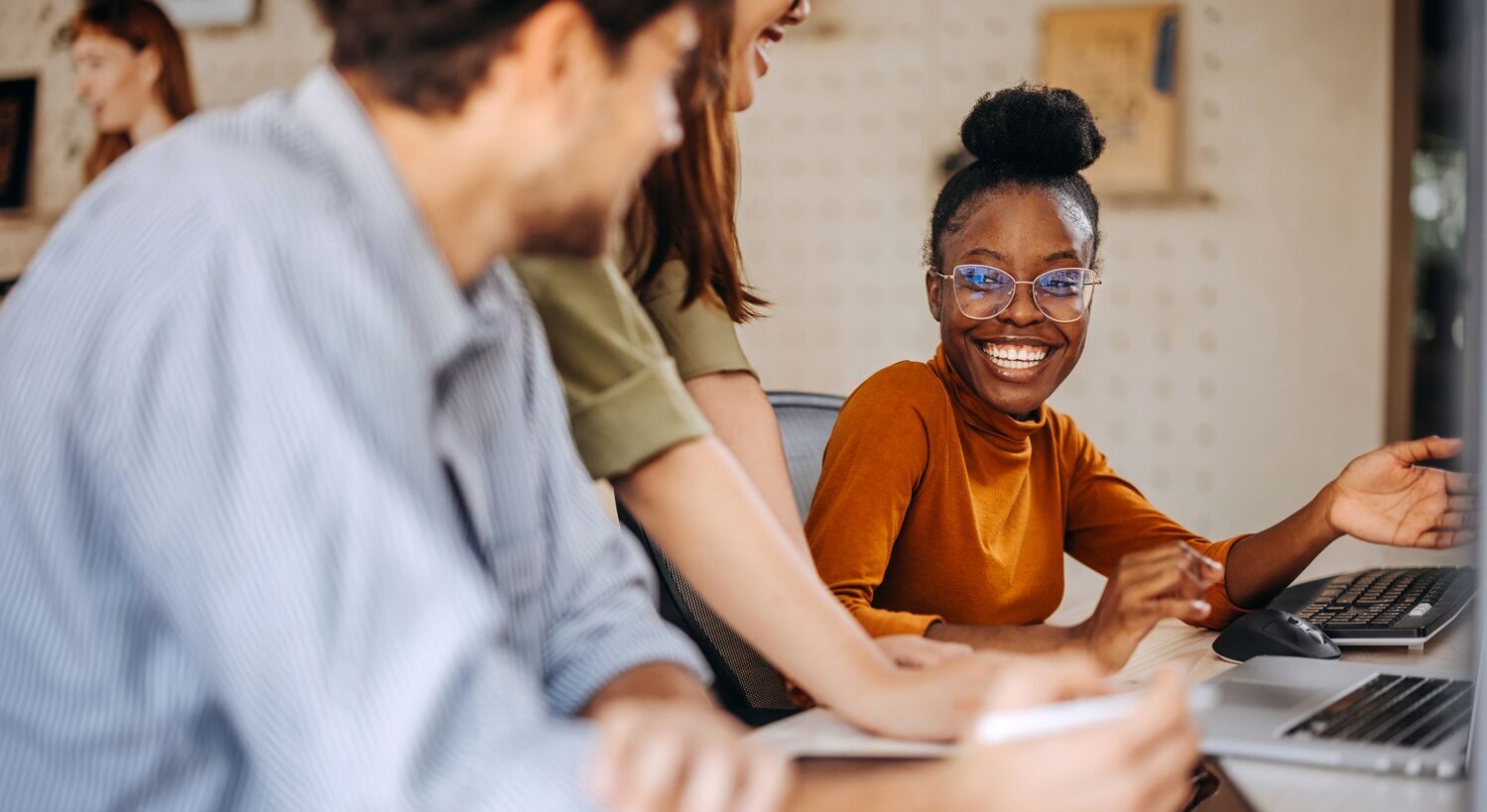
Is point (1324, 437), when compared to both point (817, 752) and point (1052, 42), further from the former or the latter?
point (817, 752)

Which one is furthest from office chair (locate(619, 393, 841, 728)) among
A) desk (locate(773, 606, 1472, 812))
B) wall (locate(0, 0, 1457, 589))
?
wall (locate(0, 0, 1457, 589))

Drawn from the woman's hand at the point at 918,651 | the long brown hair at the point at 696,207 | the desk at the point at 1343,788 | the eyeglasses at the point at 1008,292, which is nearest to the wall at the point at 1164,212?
the eyeglasses at the point at 1008,292

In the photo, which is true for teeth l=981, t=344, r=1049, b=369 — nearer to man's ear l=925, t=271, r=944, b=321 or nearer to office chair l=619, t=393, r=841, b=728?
man's ear l=925, t=271, r=944, b=321

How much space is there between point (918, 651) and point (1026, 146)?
2.34 feet

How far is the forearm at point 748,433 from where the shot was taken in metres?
1.00

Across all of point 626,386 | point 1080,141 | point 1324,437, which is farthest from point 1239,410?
point 626,386

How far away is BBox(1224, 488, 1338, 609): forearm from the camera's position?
130cm

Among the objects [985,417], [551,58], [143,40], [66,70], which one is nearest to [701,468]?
[551,58]

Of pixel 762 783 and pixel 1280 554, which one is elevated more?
pixel 762 783

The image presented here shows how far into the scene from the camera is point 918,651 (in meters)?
0.92

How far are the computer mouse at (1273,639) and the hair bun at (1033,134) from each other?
1.82 feet

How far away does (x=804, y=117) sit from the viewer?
311cm

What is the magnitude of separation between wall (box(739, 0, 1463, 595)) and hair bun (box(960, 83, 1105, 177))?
4.33 ft

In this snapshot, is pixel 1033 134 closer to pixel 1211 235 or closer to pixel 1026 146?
pixel 1026 146
